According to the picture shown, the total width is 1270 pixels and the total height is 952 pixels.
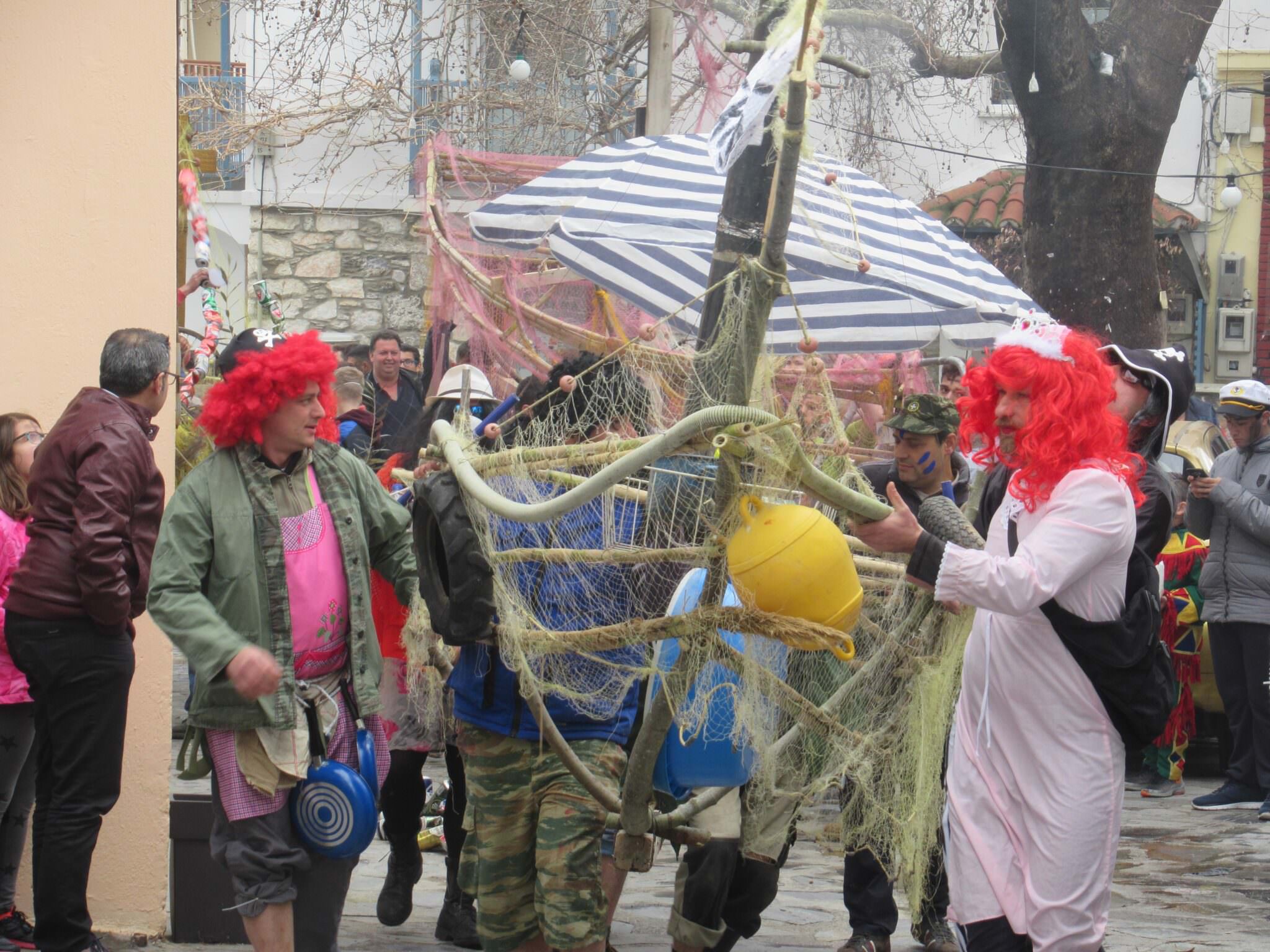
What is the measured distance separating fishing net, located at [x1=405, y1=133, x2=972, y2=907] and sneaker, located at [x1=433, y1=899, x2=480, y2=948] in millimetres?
966

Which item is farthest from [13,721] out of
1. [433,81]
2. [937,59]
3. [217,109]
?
[433,81]

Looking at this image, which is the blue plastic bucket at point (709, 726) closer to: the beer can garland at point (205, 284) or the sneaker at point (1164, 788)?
the beer can garland at point (205, 284)

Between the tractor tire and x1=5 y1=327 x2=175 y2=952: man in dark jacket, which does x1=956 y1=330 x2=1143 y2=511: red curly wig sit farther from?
x1=5 y1=327 x2=175 y2=952: man in dark jacket

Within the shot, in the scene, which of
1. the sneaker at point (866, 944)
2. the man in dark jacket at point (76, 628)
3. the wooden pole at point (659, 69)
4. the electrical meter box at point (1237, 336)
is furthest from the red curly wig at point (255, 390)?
the electrical meter box at point (1237, 336)

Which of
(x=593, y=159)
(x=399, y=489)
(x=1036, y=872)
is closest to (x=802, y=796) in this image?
(x=1036, y=872)

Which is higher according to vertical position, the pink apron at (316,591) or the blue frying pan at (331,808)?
the pink apron at (316,591)

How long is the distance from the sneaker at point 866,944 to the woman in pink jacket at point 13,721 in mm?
2680

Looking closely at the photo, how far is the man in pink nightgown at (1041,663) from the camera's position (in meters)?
3.31

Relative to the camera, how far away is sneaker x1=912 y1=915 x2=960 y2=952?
17.3 ft

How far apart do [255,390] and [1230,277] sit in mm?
17647

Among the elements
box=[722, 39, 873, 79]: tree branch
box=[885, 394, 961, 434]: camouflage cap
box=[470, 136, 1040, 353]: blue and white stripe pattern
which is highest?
box=[722, 39, 873, 79]: tree branch

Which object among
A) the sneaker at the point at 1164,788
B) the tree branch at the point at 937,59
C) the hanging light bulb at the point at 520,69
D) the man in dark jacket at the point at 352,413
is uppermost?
the tree branch at the point at 937,59

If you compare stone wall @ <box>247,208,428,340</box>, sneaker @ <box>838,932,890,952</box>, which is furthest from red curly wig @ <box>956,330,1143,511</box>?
stone wall @ <box>247,208,428,340</box>

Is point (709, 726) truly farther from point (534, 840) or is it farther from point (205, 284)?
point (205, 284)
